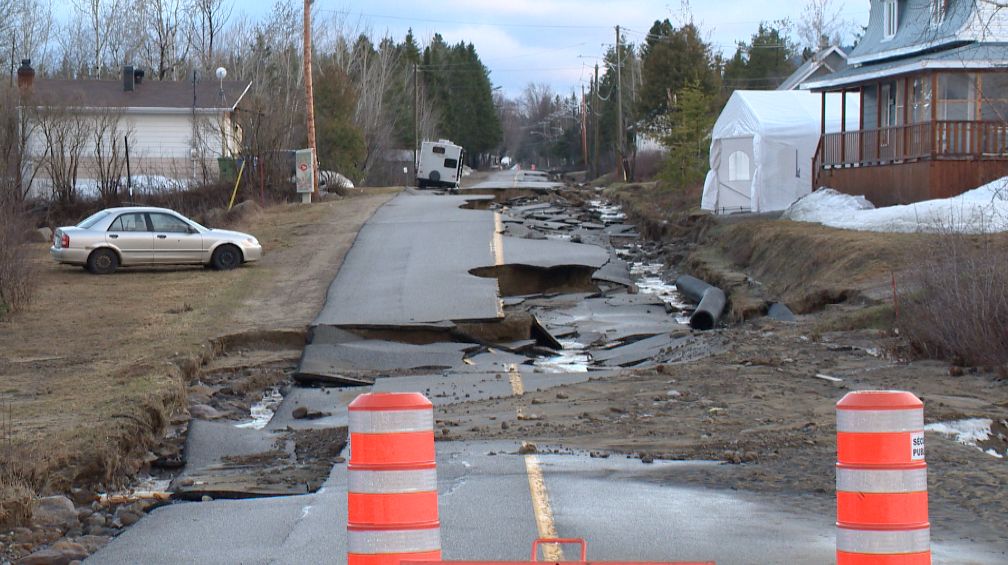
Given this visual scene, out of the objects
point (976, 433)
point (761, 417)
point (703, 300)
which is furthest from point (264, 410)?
point (703, 300)

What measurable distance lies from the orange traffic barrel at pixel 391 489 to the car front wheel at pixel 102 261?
2052cm

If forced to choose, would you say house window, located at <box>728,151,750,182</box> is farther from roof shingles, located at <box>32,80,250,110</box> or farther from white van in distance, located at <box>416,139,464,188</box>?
roof shingles, located at <box>32,80,250,110</box>

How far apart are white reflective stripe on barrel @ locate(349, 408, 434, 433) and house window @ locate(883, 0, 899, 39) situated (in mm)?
30572

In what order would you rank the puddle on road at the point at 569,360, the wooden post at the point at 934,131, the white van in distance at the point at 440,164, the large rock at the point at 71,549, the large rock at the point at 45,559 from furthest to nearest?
the white van in distance at the point at 440,164 → the wooden post at the point at 934,131 → the puddle on road at the point at 569,360 → the large rock at the point at 71,549 → the large rock at the point at 45,559

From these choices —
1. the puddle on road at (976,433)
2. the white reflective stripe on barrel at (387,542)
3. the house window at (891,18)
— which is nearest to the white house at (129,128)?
the house window at (891,18)

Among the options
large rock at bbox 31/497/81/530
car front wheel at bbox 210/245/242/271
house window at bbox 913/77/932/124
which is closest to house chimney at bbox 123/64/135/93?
car front wheel at bbox 210/245/242/271

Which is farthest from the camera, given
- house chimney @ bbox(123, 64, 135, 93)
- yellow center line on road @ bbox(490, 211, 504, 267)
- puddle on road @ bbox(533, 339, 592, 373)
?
house chimney @ bbox(123, 64, 135, 93)

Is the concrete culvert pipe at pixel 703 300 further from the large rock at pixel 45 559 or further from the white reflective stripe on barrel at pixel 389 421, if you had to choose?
the white reflective stripe on barrel at pixel 389 421

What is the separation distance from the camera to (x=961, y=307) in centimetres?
1227

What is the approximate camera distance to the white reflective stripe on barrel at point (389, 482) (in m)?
4.44

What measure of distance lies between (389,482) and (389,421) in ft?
0.77

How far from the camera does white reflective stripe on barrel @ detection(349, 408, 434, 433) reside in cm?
445

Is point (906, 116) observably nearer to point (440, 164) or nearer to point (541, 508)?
point (541, 508)

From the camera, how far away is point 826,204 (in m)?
28.1
